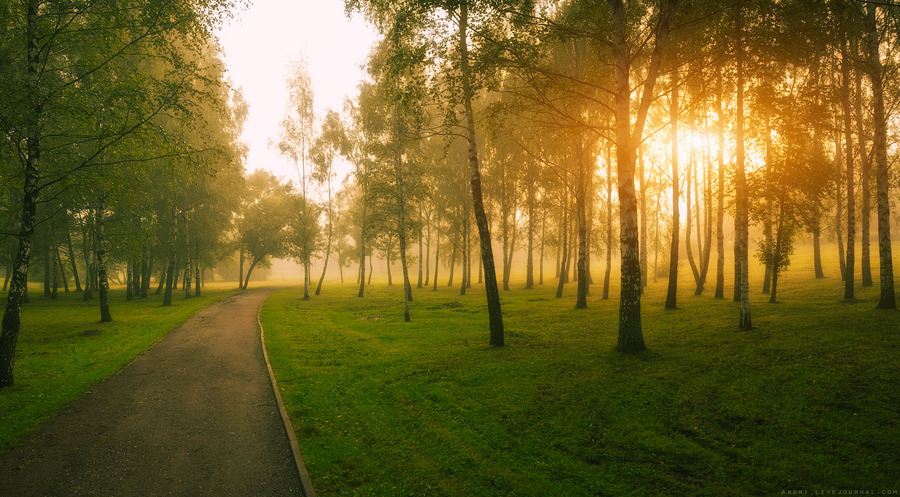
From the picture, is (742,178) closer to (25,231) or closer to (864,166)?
(864,166)

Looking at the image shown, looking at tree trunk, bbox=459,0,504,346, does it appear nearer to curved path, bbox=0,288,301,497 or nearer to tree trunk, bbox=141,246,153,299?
curved path, bbox=0,288,301,497

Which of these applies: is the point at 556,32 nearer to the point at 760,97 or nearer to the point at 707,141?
the point at 760,97

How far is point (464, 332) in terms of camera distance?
16625 millimetres

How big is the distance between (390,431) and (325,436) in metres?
1.28

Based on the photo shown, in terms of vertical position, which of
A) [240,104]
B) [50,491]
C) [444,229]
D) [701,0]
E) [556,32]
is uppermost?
[240,104]

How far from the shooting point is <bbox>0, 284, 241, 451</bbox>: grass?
29.0 feet

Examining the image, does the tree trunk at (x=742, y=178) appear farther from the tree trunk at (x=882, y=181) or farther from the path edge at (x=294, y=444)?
the path edge at (x=294, y=444)

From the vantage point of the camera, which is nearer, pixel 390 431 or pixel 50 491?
pixel 50 491

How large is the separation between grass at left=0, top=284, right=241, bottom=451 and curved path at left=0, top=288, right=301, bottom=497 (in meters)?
0.49

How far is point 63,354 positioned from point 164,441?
11.2 metres

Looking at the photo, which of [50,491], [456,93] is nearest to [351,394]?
[50,491]

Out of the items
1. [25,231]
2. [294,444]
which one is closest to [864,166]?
Answer: [294,444]

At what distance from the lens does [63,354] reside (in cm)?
1423

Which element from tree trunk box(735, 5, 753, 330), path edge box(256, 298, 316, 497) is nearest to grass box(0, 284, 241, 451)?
path edge box(256, 298, 316, 497)
